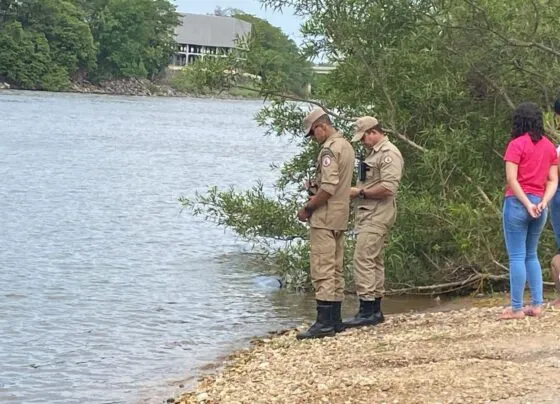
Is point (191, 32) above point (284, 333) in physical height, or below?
above

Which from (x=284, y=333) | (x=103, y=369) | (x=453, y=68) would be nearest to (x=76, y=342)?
(x=103, y=369)

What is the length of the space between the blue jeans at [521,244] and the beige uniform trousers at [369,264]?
4.11ft

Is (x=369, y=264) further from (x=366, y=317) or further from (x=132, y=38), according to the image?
(x=132, y=38)

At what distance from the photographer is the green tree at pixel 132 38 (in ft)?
391

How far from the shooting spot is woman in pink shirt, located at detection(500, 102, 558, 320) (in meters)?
7.59

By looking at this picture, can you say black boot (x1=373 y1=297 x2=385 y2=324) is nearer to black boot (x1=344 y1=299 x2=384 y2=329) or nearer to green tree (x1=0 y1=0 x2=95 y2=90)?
black boot (x1=344 y1=299 x2=384 y2=329)

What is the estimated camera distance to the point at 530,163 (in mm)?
7648

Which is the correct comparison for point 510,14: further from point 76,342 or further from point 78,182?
point 78,182

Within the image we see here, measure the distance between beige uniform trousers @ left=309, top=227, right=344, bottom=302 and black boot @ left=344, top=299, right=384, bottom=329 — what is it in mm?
359

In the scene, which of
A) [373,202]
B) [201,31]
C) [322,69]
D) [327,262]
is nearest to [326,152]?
[373,202]

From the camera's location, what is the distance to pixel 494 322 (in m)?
8.09

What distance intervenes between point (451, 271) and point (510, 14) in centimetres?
332

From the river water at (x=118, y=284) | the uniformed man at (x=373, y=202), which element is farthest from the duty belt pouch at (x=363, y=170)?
the river water at (x=118, y=284)

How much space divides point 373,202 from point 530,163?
1528mm
